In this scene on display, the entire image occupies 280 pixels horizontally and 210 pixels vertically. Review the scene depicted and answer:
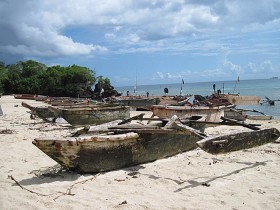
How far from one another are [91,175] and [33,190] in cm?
100

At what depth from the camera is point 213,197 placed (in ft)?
14.2

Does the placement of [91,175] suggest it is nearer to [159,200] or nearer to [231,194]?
[159,200]

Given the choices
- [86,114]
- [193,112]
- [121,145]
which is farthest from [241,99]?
[121,145]

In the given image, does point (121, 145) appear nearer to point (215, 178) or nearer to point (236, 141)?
point (215, 178)

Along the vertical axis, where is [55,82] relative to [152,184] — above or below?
above

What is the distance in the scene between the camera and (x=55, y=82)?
125ft

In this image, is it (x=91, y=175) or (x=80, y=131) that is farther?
(x=80, y=131)

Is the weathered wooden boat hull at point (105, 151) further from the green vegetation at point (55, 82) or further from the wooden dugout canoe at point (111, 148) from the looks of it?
the green vegetation at point (55, 82)

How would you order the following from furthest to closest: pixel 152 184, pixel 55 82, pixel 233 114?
pixel 55 82, pixel 233 114, pixel 152 184

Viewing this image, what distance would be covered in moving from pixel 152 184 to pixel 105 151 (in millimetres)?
930

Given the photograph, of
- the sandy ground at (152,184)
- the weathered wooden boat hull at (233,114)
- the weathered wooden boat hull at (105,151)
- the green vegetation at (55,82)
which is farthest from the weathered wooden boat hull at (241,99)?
the weathered wooden boat hull at (105,151)

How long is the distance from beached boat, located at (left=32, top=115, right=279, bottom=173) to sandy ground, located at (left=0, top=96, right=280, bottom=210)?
176 millimetres

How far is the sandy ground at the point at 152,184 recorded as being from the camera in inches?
159

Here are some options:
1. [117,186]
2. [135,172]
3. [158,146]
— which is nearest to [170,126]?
[158,146]
